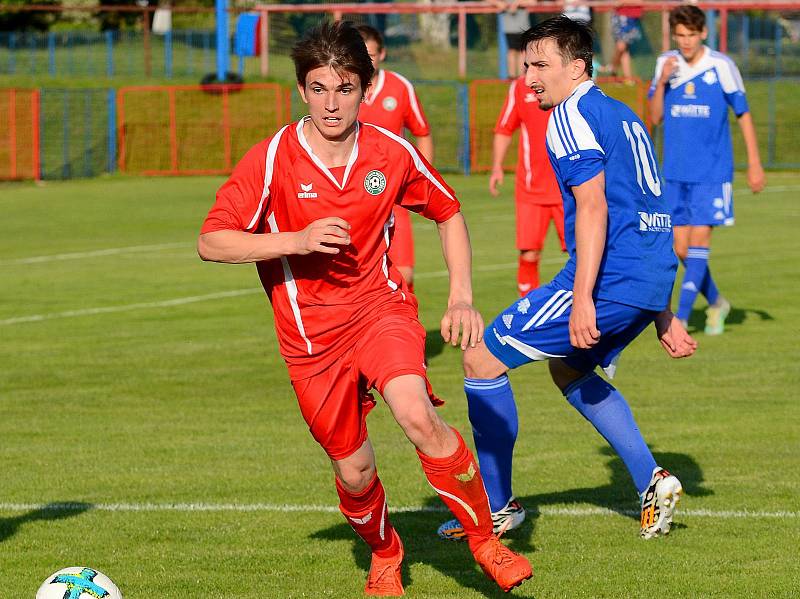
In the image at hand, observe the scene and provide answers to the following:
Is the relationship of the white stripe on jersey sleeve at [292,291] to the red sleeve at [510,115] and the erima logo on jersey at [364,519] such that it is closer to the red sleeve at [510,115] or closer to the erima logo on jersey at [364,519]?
the erima logo on jersey at [364,519]

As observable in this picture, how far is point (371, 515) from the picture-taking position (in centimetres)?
559

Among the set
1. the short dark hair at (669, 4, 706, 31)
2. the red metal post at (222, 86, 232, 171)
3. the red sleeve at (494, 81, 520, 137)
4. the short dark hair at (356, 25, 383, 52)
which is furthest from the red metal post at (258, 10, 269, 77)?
the short dark hair at (356, 25, 383, 52)

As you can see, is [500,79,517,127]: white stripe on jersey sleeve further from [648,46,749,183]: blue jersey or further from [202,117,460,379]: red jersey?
[202,117,460,379]: red jersey

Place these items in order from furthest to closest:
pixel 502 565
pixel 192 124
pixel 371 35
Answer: pixel 192 124 → pixel 371 35 → pixel 502 565

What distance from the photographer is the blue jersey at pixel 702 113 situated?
481 inches

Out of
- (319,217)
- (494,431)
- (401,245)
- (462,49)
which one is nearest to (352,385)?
(319,217)

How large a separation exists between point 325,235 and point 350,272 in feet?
2.14

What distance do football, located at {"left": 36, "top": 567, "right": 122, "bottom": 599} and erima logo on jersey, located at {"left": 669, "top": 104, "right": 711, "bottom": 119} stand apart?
27.2 feet

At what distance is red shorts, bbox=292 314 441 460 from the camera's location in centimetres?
530

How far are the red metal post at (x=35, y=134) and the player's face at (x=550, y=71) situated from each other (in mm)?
28372

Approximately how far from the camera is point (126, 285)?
1659 centimetres

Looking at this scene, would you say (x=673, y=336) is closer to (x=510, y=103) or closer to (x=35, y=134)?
(x=510, y=103)

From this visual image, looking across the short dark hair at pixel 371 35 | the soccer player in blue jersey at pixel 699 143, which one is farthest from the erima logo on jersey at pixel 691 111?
the short dark hair at pixel 371 35

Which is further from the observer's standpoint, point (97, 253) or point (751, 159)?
point (97, 253)
